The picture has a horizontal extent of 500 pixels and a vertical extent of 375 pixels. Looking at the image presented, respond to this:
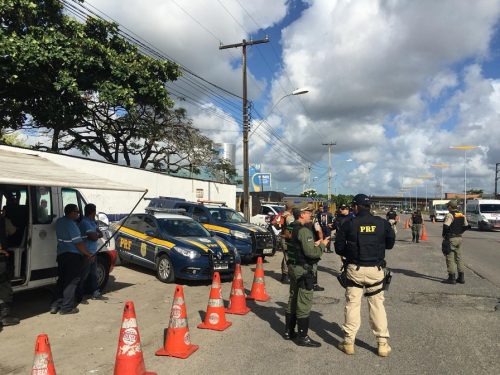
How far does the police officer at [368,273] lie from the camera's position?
16.7 feet

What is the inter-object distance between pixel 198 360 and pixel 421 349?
2.69 m

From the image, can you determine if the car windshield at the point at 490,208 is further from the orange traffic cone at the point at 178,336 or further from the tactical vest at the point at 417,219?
the orange traffic cone at the point at 178,336

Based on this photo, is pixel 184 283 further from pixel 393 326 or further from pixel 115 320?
pixel 393 326

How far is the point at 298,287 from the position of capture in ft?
18.0

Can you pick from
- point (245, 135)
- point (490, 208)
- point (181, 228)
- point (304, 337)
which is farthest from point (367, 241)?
point (490, 208)

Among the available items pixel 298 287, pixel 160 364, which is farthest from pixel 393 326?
pixel 160 364

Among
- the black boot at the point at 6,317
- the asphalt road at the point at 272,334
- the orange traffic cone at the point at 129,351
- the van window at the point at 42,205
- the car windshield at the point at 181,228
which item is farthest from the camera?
the car windshield at the point at 181,228

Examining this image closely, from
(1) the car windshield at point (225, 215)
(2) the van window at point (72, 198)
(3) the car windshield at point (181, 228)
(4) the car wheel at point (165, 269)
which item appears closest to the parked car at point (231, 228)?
(1) the car windshield at point (225, 215)

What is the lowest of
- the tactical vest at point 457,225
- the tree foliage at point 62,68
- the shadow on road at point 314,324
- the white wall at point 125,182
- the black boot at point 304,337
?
the shadow on road at point 314,324

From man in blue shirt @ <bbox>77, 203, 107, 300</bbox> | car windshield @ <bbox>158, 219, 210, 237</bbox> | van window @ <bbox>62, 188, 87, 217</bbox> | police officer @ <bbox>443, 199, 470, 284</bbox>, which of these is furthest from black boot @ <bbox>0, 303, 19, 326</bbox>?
police officer @ <bbox>443, 199, 470, 284</bbox>

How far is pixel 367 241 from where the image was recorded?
511cm

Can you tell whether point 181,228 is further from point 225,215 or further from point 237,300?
point 225,215

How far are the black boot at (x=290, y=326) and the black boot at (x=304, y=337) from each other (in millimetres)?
191

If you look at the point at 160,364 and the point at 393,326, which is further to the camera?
the point at 393,326
